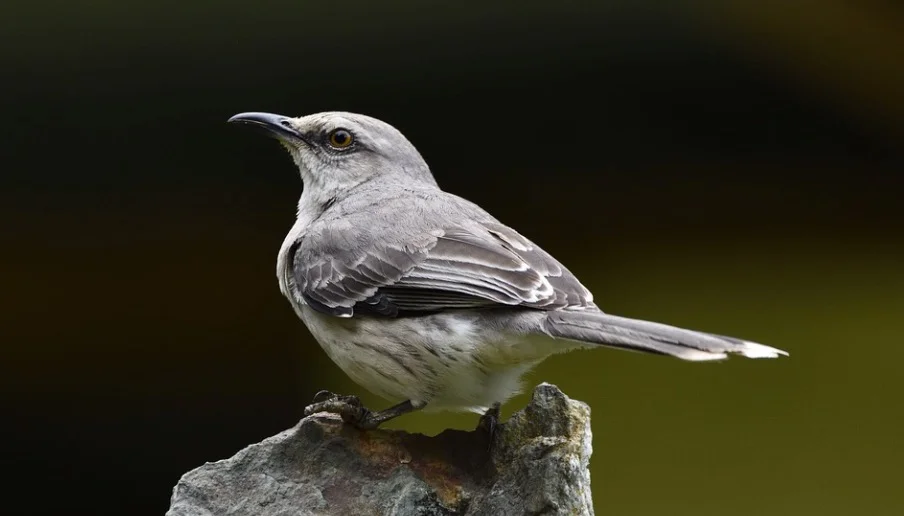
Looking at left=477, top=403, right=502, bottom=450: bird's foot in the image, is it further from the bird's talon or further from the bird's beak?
the bird's beak

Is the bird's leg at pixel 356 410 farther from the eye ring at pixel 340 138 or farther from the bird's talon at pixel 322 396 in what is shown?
the eye ring at pixel 340 138

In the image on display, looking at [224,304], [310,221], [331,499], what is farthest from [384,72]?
[331,499]

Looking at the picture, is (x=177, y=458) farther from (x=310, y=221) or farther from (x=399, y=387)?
(x=399, y=387)

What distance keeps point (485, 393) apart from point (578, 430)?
0.44m

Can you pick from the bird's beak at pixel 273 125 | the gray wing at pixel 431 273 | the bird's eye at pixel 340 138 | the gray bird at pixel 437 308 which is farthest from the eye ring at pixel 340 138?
the gray wing at pixel 431 273

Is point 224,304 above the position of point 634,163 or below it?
below

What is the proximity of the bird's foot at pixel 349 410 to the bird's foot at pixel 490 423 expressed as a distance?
1.19 ft

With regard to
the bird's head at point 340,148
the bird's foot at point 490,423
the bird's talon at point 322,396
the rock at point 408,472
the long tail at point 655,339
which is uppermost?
the bird's head at point 340,148

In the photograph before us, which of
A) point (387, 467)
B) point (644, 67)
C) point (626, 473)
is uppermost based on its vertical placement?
point (644, 67)

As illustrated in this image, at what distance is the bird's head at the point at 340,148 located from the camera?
429 centimetres

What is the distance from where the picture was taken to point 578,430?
123 inches

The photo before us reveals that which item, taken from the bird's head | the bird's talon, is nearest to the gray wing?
the bird's talon

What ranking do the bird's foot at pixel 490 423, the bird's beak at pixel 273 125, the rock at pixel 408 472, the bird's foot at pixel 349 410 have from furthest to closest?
the bird's beak at pixel 273 125, the bird's foot at pixel 349 410, the bird's foot at pixel 490 423, the rock at pixel 408 472

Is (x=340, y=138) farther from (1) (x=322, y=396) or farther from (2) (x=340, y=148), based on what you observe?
(1) (x=322, y=396)
